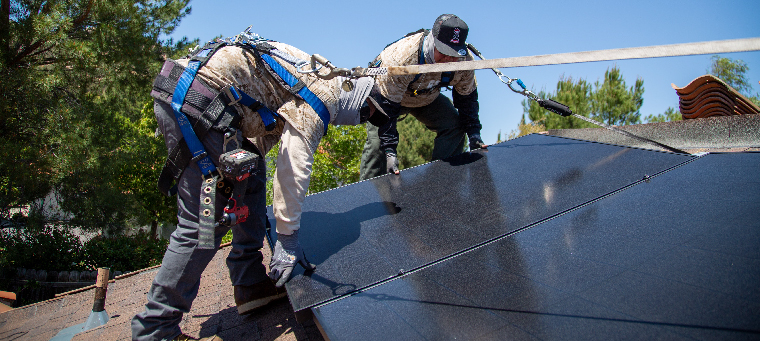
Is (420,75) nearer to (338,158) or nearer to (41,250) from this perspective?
(338,158)

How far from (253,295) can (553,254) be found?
1646 millimetres

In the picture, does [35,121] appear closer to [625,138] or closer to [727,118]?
[625,138]

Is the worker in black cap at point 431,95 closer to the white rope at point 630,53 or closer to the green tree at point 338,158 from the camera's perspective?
the white rope at point 630,53

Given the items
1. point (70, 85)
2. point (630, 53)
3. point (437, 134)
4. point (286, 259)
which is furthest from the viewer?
point (70, 85)

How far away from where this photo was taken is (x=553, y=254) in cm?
183

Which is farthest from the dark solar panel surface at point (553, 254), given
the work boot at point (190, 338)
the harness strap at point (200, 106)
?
the harness strap at point (200, 106)

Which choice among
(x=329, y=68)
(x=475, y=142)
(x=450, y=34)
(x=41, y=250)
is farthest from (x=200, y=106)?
(x=41, y=250)

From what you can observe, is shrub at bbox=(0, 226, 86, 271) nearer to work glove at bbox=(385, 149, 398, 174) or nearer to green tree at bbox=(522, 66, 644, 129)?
work glove at bbox=(385, 149, 398, 174)

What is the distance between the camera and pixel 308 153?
7.48 feet

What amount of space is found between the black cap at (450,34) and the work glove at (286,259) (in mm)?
1988

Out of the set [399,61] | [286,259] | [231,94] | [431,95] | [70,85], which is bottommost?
[286,259]

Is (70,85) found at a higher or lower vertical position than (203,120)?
higher

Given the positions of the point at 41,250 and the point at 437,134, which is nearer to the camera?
the point at 437,134

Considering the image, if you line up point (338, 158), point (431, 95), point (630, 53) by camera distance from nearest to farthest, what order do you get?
point (630, 53) < point (431, 95) < point (338, 158)
